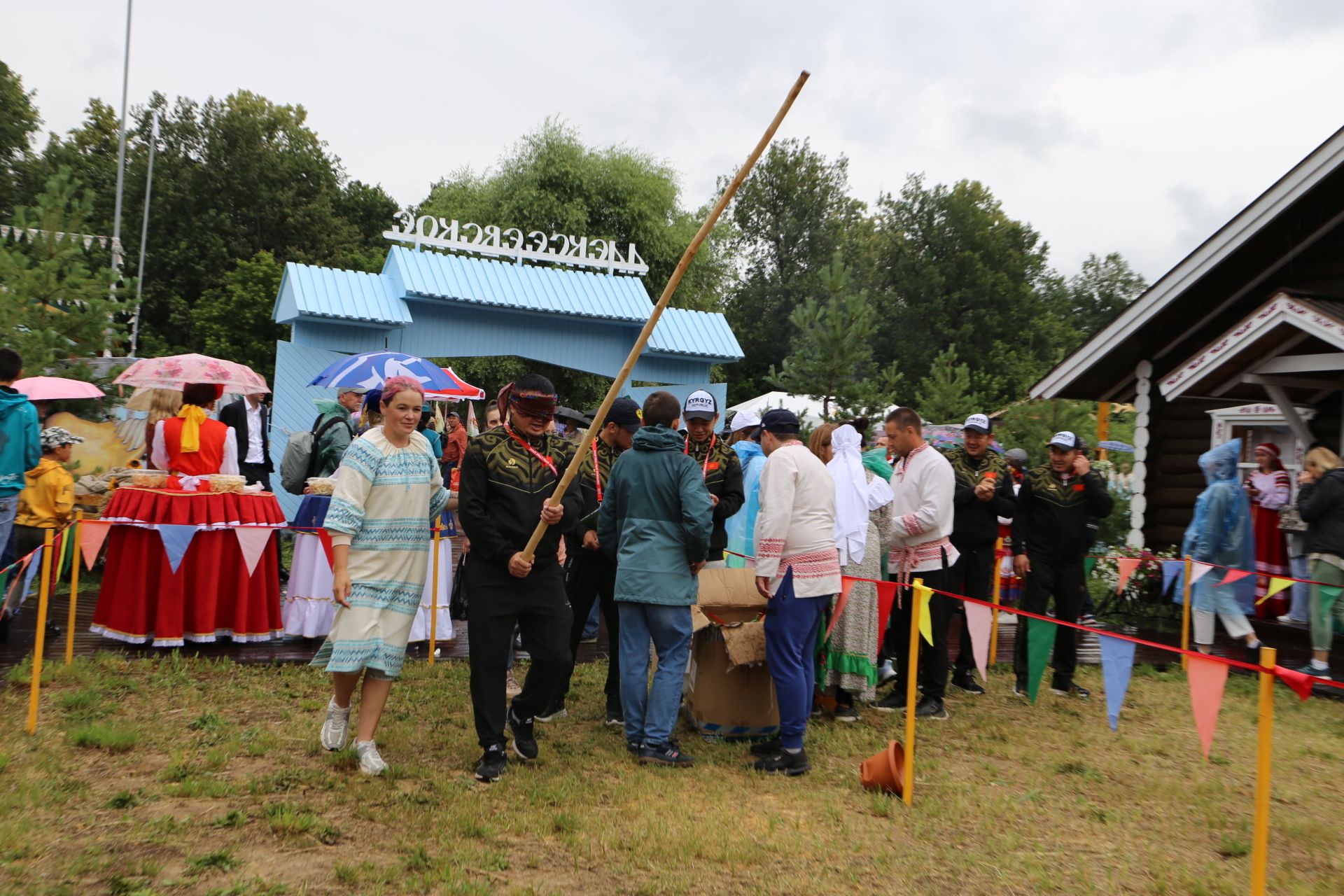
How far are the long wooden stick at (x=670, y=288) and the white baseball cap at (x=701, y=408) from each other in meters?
1.52

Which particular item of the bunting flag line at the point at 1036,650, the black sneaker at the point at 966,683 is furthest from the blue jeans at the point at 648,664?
the black sneaker at the point at 966,683

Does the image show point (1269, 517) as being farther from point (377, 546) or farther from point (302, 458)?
point (377, 546)

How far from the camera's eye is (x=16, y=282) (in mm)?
10500

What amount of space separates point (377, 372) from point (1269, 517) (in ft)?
33.4

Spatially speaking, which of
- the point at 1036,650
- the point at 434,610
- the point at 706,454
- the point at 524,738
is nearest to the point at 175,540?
the point at 434,610

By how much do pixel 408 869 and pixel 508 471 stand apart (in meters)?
1.90

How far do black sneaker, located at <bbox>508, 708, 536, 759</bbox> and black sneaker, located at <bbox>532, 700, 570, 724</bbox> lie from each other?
2.85 ft

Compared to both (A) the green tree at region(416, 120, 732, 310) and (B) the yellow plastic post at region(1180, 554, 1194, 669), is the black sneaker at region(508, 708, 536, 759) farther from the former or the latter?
(A) the green tree at region(416, 120, 732, 310)

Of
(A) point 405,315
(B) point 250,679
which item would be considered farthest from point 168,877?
(A) point 405,315

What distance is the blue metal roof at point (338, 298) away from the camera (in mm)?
14062

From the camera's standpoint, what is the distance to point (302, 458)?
25.1 ft

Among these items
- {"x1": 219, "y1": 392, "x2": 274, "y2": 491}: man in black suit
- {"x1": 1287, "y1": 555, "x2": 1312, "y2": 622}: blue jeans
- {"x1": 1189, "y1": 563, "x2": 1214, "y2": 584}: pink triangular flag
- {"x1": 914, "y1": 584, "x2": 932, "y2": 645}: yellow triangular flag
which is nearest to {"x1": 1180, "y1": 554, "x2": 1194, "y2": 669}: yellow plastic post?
{"x1": 1189, "y1": 563, "x2": 1214, "y2": 584}: pink triangular flag

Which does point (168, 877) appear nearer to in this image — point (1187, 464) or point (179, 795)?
point (179, 795)

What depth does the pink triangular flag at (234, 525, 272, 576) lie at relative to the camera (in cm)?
729
